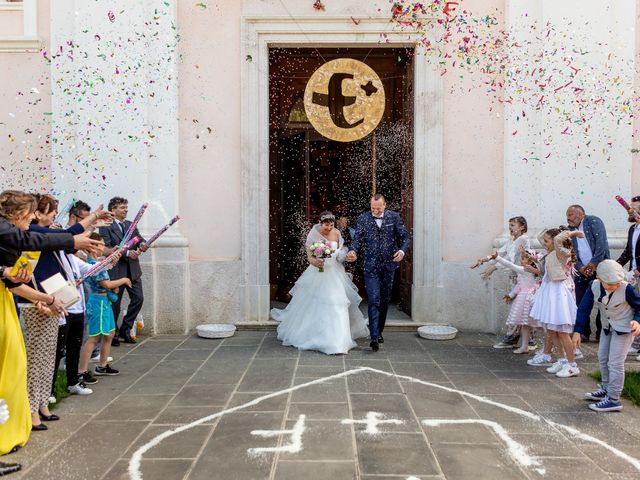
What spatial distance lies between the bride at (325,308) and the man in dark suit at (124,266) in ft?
6.51

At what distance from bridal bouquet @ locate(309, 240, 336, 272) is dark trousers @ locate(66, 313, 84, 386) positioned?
314 cm

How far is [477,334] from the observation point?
8344mm

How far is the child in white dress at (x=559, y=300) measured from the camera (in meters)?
6.04

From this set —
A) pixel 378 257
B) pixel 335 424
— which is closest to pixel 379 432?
pixel 335 424

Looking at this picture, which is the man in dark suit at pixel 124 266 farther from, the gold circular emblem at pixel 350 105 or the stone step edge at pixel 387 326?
the gold circular emblem at pixel 350 105

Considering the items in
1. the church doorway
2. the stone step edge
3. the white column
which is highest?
the white column

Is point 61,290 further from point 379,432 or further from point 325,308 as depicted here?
point 325,308

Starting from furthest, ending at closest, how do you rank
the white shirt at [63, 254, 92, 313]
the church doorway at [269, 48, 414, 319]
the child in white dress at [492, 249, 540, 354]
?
the church doorway at [269, 48, 414, 319], the child in white dress at [492, 249, 540, 354], the white shirt at [63, 254, 92, 313]

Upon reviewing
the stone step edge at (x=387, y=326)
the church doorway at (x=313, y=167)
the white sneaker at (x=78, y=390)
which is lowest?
the stone step edge at (x=387, y=326)

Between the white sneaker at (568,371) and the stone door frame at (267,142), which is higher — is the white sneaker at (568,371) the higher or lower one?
the lower one

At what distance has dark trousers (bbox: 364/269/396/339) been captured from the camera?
7.28 m

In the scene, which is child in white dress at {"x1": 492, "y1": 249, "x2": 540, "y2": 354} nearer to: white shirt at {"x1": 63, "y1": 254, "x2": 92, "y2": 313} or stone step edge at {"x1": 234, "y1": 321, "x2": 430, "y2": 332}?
stone step edge at {"x1": 234, "y1": 321, "x2": 430, "y2": 332}

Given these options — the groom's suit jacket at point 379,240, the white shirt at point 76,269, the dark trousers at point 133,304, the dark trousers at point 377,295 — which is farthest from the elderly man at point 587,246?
the white shirt at point 76,269

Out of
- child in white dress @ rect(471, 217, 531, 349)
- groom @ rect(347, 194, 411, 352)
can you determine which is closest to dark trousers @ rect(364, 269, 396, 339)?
groom @ rect(347, 194, 411, 352)
